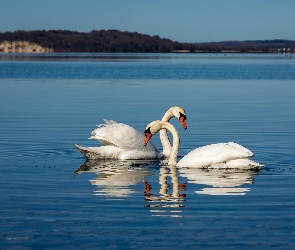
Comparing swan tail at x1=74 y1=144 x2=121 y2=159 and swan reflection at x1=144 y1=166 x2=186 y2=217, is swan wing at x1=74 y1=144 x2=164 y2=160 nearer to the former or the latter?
swan tail at x1=74 y1=144 x2=121 y2=159

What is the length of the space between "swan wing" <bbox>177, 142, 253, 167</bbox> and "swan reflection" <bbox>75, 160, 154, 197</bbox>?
2.86 feet

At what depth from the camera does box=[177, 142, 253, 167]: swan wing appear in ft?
44.5

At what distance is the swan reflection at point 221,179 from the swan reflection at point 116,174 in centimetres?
84

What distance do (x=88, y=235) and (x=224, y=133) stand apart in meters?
11.1

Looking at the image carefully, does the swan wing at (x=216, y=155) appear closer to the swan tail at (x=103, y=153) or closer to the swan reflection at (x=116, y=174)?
the swan reflection at (x=116, y=174)

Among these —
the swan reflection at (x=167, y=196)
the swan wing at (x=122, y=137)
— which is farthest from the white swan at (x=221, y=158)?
the swan wing at (x=122, y=137)

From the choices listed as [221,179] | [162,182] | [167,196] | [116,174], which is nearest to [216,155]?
[221,179]

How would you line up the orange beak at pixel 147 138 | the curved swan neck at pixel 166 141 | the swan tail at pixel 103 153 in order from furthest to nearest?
1. the curved swan neck at pixel 166 141
2. the swan tail at pixel 103 153
3. the orange beak at pixel 147 138

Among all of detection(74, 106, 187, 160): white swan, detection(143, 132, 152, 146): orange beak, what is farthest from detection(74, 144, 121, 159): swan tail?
detection(143, 132, 152, 146): orange beak

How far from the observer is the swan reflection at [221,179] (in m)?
11.6

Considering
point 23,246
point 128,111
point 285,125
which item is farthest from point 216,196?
point 128,111

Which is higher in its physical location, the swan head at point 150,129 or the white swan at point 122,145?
the swan head at point 150,129

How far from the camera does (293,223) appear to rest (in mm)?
9141

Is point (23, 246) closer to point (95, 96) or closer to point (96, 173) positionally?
point (96, 173)
